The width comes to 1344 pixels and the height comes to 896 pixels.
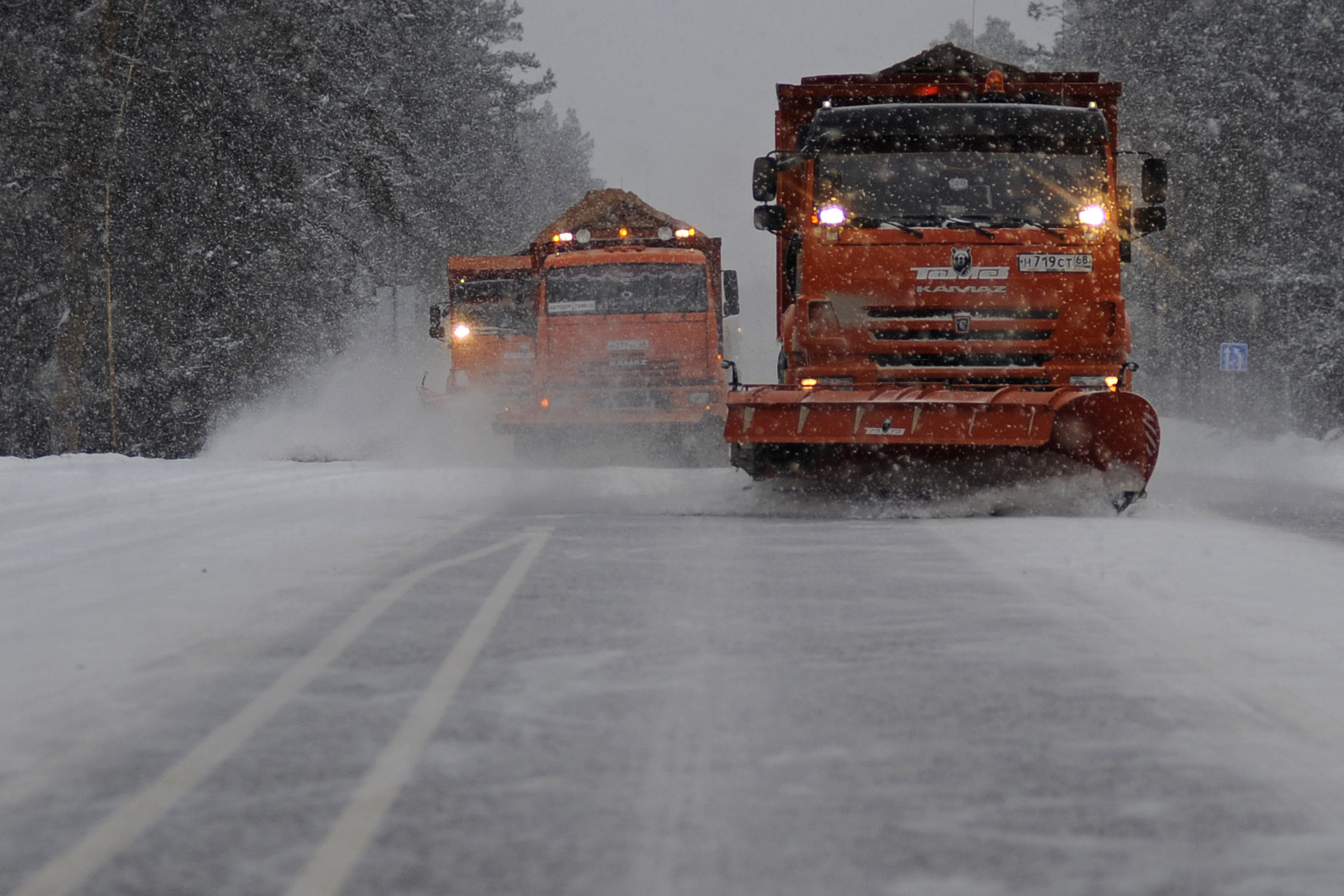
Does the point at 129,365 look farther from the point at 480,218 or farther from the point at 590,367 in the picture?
the point at 480,218

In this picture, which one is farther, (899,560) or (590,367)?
(590,367)

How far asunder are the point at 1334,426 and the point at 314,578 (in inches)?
1048

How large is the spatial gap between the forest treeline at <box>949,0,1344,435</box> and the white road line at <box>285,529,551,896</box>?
1028 inches

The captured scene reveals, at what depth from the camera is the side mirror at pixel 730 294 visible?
21.5m

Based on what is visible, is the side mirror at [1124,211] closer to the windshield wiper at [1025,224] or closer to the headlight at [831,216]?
the windshield wiper at [1025,224]

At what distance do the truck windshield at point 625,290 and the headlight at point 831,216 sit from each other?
8.09m

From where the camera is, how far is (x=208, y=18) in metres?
24.1

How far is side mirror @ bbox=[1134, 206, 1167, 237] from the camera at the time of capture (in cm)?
1308

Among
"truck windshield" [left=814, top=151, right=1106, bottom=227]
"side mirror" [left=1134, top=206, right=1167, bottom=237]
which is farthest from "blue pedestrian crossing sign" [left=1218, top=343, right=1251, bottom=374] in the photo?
"truck windshield" [left=814, top=151, right=1106, bottom=227]

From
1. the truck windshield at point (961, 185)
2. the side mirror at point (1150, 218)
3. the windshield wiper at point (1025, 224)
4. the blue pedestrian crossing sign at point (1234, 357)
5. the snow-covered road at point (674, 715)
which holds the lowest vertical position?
the snow-covered road at point (674, 715)

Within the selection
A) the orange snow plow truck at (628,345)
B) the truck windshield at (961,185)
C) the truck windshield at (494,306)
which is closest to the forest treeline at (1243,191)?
the orange snow plow truck at (628,345)

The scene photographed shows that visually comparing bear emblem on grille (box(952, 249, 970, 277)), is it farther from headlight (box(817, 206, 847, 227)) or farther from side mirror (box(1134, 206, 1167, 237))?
side mirror (box(1134, 206, 1167, 237))

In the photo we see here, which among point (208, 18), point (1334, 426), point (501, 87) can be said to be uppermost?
point (501, 87)

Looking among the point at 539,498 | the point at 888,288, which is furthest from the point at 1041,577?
the point at 539,498
